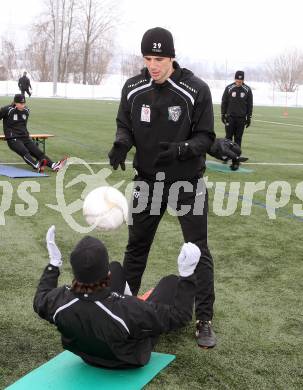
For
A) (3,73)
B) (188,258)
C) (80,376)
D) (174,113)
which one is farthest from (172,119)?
(3,73)

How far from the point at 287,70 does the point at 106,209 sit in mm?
94467

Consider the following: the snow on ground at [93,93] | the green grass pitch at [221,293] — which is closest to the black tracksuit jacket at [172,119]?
the green grass pitch at [221,293]

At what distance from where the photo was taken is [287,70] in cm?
9475

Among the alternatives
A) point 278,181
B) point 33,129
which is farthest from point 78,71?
point 278,181

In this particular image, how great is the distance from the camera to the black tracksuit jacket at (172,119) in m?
4.46

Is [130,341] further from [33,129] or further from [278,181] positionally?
[33,129]

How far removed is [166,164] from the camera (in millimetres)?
4543

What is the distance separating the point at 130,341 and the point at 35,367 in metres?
0.82

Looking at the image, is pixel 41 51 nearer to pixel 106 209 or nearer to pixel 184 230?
pixel 106 209

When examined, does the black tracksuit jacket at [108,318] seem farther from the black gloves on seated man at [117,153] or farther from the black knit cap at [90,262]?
the black gloves on seated man at [117,153]

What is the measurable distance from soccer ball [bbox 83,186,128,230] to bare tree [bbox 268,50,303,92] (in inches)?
3532

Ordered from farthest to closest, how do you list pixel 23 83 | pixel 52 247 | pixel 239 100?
pixel 23 83, pixel 239 100, pixel 52 247

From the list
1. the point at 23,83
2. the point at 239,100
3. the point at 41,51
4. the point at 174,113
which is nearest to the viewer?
the point at 174,113

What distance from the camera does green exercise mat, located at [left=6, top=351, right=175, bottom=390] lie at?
3850 mm
